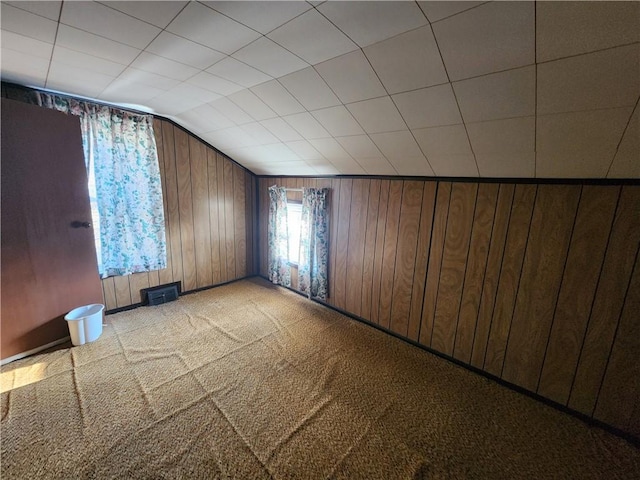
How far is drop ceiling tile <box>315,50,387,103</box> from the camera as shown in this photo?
4.65 feet

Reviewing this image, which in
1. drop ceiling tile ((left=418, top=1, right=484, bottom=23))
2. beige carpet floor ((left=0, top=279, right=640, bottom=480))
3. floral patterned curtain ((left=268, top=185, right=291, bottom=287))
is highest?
drop ceiling tile ((left=418, top=1, right=484, bottom=23))

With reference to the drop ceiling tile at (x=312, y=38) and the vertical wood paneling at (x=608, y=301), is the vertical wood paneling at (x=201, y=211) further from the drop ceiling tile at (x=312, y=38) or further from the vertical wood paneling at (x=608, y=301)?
the vertical wood paneling at (x=608, y=301)

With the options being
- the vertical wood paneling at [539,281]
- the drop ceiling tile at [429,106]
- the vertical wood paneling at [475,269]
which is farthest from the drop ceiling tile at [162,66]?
the vertical wood paneling at [539,281]

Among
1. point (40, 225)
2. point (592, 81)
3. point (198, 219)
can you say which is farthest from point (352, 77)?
point (198, 219)

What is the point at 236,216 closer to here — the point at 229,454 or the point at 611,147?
the point at 229,454

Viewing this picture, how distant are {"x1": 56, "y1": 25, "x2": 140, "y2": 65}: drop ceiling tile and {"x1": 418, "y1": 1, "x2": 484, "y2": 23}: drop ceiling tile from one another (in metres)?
1.54

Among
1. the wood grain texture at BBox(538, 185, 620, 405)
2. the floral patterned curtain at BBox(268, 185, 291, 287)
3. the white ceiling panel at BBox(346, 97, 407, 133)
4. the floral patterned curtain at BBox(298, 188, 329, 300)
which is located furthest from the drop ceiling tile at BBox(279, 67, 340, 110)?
the floral patterned curtain at BBox(268, 185, 291, 287)

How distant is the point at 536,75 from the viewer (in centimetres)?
116

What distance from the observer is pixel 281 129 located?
2.39m

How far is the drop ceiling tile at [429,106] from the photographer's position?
1.44m

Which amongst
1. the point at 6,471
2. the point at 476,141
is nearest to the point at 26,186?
the point at 6,471

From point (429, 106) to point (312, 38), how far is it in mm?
734

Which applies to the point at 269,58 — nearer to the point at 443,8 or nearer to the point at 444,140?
the point at 443,8

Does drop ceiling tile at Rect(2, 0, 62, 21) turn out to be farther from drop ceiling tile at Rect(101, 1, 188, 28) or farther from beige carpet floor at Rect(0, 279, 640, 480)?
beige carpet floor at Rect(0, 279, 640, 480)
